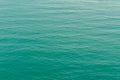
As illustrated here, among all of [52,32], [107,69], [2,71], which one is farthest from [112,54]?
[2,71]

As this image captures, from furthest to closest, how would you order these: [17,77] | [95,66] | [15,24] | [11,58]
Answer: [15,24] → [11,58] → [95,66] → [17,77]

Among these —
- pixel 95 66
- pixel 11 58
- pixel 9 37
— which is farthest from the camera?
pixel 9 37

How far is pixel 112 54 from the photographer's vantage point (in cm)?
4544

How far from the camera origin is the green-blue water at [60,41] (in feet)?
133

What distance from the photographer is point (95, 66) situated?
41625 mm

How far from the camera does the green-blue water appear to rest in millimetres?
40406

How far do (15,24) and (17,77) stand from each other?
24.3 m

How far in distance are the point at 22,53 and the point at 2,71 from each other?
6.63 m

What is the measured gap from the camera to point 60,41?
51188 millimetres

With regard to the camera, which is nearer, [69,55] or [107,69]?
[107,69]

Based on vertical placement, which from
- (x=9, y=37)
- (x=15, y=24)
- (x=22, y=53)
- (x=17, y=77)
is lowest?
(x=17, y=77)

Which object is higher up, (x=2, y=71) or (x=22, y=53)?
(x=22, y=53)

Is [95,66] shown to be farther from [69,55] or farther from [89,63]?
[69,55]

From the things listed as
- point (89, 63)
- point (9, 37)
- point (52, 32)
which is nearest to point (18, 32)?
point (9, 37)
